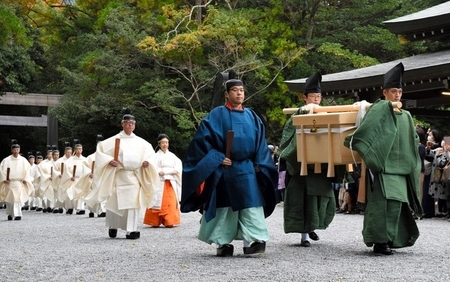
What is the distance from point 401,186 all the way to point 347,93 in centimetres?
1231

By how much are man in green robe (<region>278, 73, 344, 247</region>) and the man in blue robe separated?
0.63 meters

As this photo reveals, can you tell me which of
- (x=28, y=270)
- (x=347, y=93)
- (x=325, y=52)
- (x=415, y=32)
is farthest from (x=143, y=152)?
(x=325, y=52)

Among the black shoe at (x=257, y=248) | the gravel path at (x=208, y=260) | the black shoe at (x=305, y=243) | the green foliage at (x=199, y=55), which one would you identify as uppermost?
the green foliage at (x=199, y=55)

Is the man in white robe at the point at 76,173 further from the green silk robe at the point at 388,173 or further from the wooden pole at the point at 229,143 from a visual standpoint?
the green silk robe at the point at 388,173

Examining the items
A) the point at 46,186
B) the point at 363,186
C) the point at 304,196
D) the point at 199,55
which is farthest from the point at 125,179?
the point at 199,55

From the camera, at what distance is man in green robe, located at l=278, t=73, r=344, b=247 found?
30.3 ft

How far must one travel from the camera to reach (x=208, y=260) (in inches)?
315

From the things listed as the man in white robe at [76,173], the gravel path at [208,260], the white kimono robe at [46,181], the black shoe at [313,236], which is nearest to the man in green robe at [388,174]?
the gravel path at [208,260]

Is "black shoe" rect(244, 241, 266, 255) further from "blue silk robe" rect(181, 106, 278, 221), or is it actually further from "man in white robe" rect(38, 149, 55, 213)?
"man in white robe" rect(38, 149, 55, 213)

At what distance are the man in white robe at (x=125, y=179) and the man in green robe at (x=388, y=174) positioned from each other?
4109mm

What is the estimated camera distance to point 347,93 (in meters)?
20.5

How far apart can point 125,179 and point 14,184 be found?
8.16 metres

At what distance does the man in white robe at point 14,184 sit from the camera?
19047 millimetres

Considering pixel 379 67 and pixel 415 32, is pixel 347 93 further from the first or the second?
pixel 415 32
